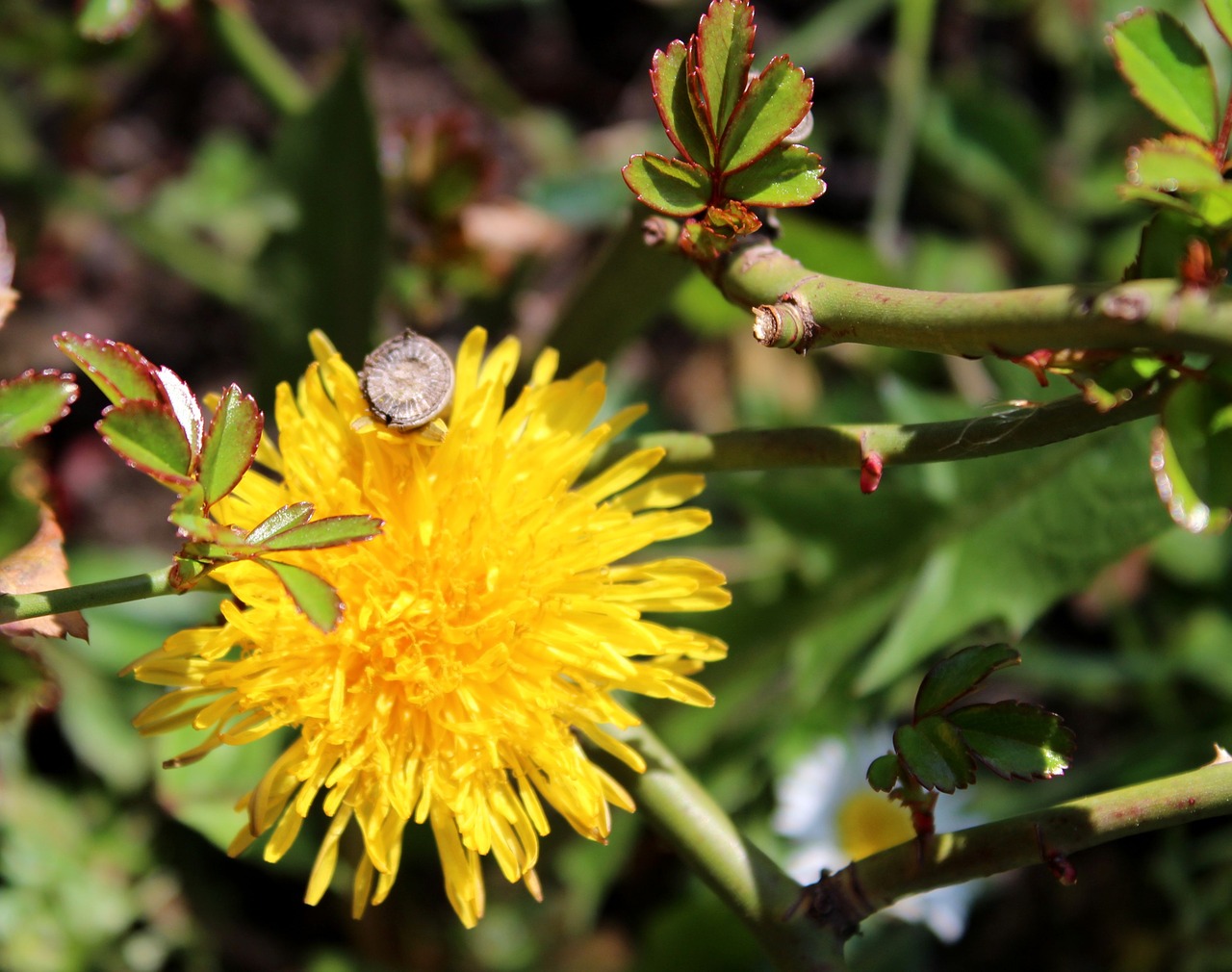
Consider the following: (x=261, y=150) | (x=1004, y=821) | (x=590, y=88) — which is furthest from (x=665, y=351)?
(x=1004, y=821)

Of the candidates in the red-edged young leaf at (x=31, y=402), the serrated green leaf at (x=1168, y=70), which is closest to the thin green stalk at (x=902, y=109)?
the serrated green leaf at (x=1168, y=70)

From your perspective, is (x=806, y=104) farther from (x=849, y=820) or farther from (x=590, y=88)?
(x=590, y=88)

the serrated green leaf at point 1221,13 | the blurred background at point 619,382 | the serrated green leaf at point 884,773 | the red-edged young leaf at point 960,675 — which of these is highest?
the serrated green leaf at point 1221,13

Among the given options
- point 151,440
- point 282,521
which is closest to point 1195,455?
point 282,521

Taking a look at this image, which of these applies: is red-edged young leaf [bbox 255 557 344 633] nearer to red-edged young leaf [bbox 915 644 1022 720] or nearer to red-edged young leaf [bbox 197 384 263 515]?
red-edged young leaf [bbox 197 384 263 515]

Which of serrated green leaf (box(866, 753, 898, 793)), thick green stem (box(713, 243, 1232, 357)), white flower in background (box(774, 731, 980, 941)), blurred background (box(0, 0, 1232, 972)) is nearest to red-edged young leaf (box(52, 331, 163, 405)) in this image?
blurred background (box(0, 0, 1232, 972))

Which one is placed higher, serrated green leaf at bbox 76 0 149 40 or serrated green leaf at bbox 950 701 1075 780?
serrated green leaf at bbox 76 0 149 40

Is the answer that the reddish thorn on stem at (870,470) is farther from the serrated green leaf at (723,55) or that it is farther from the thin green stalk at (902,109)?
the thin green stalk at (902,109)
